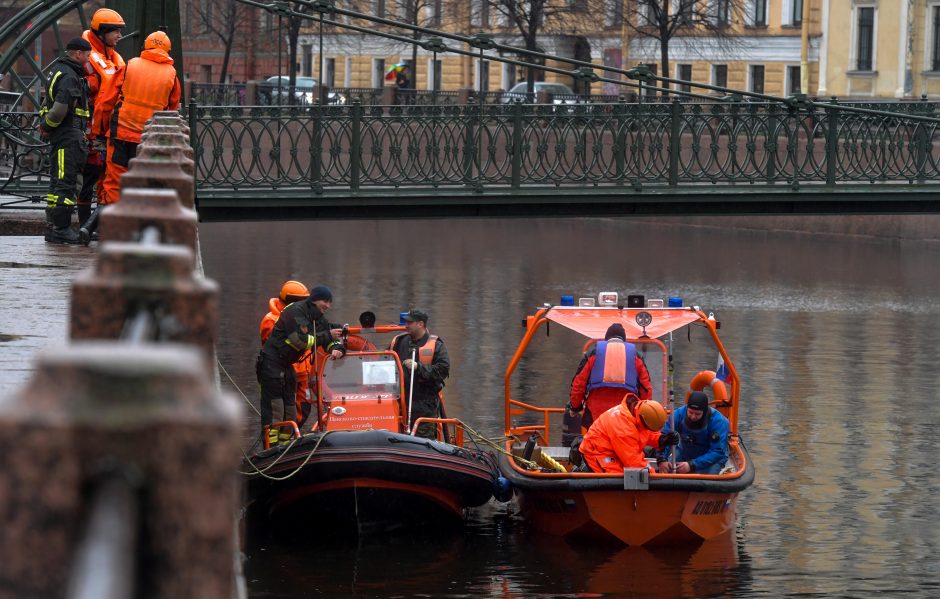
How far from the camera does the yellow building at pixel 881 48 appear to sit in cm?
4553

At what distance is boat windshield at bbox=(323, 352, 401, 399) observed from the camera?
13789 millimetres

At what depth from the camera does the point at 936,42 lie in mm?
45438

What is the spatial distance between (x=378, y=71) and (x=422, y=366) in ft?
151

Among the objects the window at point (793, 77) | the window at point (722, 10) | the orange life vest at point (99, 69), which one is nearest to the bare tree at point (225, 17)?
→ the window at point (722, 10)

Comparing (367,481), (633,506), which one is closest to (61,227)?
(367,481)

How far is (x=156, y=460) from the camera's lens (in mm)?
1542

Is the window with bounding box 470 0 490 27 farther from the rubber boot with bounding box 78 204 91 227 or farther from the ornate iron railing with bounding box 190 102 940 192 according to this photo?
the rubber boot with bounding box 78 204 91 227

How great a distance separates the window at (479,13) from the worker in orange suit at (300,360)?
28.9 metres

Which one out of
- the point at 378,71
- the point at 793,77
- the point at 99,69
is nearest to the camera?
the point at 99,69

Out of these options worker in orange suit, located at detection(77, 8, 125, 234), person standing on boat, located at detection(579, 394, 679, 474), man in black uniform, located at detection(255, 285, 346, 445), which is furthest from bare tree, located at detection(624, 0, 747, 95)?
worker in orange suit, located at detection(77, 8, 125, 234)

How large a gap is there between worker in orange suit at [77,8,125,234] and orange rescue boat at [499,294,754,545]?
12.3 ft

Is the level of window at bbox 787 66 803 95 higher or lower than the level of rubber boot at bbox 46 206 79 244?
higher

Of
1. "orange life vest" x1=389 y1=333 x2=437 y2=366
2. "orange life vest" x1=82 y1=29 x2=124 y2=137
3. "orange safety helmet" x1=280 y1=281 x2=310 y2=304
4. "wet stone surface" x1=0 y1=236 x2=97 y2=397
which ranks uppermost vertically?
"orange life vest" x1=82 y1=29 x2=124 y2=137

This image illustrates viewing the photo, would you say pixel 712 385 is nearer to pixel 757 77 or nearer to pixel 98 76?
pixel 98 76
